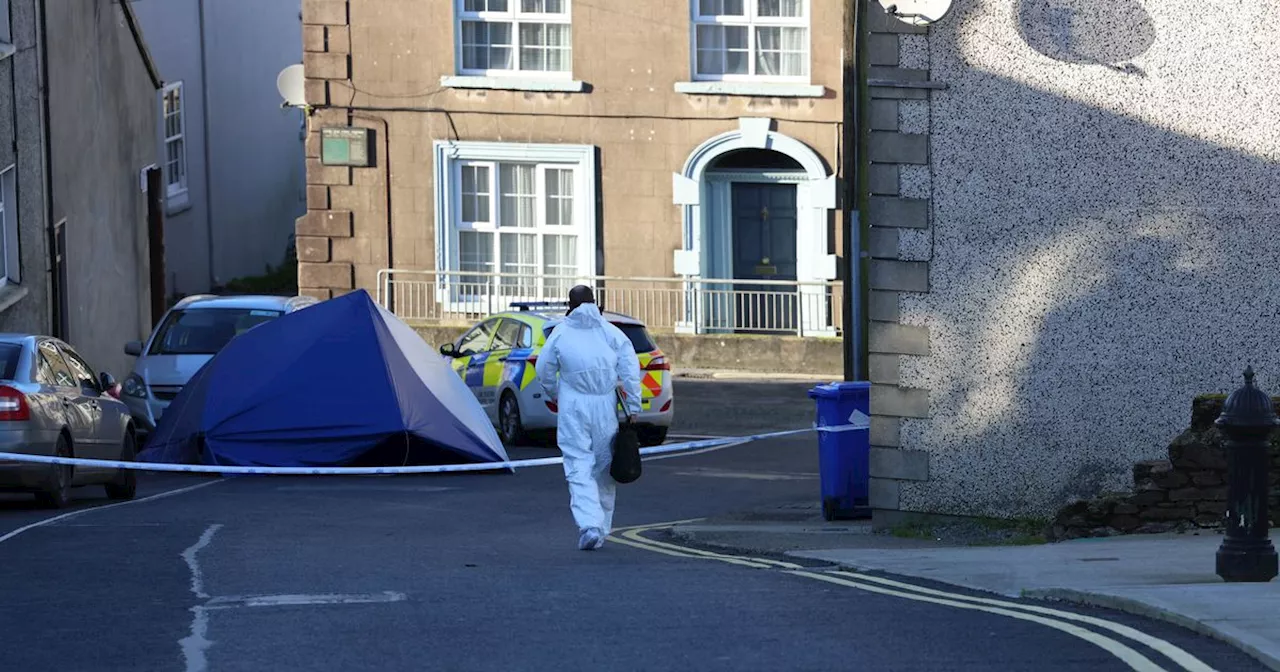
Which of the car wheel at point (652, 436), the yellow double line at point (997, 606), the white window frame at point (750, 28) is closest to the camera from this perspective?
the yellow double line at point (997, 606)

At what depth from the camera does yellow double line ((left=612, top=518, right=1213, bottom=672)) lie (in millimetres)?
8367

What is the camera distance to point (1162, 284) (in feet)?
44.9

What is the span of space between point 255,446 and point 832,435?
6.29 m

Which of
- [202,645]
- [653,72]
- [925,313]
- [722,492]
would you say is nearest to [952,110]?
[925,313]

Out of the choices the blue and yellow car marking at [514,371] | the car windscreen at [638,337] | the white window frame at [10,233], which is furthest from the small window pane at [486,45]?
the car windscreen at [638,337]

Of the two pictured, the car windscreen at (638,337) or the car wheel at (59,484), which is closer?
the car wheel at (59,484)

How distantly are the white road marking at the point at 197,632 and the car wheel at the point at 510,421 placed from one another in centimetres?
1038

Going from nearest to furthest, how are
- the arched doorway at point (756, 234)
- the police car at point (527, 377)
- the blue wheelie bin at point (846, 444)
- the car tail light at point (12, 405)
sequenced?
the blue wheelie bin at point (846, 444) → the car tail light at point (12, 405) → the police car at point (527, 377) → the arched doorway at point (756, 234)

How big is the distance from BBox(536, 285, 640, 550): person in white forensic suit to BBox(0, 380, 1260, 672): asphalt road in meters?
0.33

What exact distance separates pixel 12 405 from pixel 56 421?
617 millimetres

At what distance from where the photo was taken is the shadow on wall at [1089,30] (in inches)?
539

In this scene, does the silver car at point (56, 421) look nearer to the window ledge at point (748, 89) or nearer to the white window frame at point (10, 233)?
the white window frame at point (10, 233)

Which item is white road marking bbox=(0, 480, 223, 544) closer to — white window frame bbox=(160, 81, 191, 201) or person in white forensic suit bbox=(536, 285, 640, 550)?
person in white forensic suit bbox=(536, 285, 640, 550)

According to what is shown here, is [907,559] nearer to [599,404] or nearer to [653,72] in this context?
[599,404]
